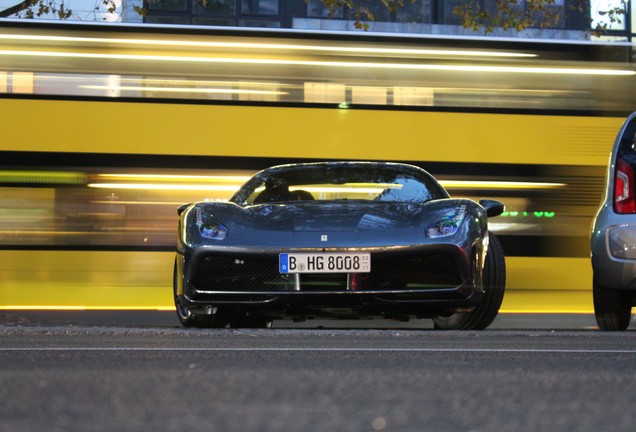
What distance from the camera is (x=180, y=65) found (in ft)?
42.0

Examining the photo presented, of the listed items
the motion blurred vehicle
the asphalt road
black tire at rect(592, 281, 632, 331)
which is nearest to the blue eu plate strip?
the asphalt road

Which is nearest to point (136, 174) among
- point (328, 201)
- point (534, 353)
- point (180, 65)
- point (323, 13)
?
point (180, 65)

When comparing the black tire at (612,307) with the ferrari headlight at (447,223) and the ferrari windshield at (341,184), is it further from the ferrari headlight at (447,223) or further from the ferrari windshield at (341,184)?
the ferrari windshield at (341,184)

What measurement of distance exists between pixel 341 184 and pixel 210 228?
1.67m

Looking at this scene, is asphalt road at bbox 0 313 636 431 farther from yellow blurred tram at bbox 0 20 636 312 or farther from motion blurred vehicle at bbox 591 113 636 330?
yellow blurred tram at bbox 0 20 636 312

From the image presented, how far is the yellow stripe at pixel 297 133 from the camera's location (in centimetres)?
1250

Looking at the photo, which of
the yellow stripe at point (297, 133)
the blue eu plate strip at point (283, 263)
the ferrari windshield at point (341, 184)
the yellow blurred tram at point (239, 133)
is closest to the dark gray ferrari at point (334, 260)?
the blue eu plate strip at point (283, 263)

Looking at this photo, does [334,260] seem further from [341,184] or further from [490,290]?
[341,184]

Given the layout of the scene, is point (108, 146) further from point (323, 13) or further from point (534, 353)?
point (323, 13)

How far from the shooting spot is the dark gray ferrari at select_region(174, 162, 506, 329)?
8.00 m

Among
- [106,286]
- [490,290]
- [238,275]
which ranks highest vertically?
[238,275]

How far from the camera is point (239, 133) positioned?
12664 millimetres

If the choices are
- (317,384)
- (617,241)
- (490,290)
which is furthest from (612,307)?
(317,384)

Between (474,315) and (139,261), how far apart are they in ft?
14.8
